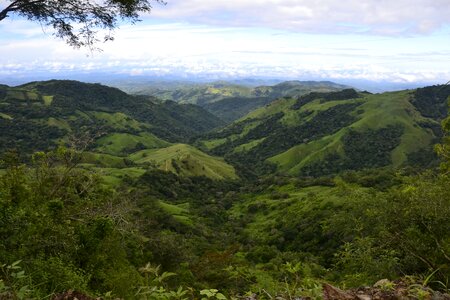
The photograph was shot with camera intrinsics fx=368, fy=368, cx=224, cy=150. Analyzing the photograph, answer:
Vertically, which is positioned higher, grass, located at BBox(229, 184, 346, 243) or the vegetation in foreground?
the vegetation in foreground

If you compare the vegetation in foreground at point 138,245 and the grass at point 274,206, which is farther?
the grass at point 274,206

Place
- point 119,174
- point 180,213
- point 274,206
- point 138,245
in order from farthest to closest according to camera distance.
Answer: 1. point 119,174
2. point 274,206
3. point 180,213
4. point 138,245

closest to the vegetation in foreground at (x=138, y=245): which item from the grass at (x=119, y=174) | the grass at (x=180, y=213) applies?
the grass at (x=180, y=213)

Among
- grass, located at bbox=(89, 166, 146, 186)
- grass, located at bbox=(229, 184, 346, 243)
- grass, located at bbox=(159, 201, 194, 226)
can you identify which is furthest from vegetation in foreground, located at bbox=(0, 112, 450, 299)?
grass, located at bbox=(89, 166, 146, 186)

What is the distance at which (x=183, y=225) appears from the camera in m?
107

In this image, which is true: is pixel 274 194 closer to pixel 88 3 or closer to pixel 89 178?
pixel 89 178

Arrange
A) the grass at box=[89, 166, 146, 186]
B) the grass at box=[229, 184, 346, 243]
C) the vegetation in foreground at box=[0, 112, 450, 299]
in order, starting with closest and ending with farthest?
the vegetation in foreground at box=[0, 112, 450, 299]
the grass at box=[229, 184, 346, 243]
the grass at box=[89, 166, 146, 186]

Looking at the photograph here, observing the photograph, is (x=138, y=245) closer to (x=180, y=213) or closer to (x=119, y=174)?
(x=180, y=213)

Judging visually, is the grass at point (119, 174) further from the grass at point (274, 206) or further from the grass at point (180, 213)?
the grass at point (274, 206)

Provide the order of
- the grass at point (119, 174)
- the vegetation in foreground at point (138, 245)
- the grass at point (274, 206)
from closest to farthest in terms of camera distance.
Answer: the vegetation in foreground at point (138, 245) < the grass at point (274, 206) < the grass at point (119, 174)

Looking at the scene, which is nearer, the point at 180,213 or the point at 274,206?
the point at 180,213

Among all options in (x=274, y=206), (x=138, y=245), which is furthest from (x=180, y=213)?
(x=138, y=245)

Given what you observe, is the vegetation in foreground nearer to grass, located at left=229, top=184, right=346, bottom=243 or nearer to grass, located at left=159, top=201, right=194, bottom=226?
grass, located at left=229, top=184, right=346, bottom=243

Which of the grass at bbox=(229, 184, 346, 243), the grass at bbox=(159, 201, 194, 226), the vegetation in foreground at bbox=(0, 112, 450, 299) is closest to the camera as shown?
the vegetation in foreground at bbox=(0, 112, 450, 299)
